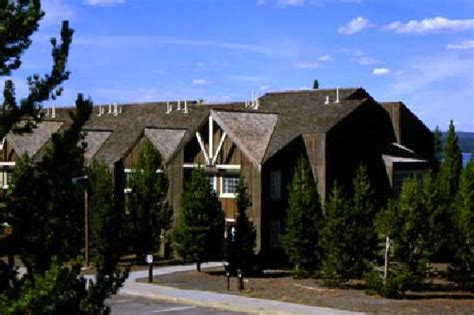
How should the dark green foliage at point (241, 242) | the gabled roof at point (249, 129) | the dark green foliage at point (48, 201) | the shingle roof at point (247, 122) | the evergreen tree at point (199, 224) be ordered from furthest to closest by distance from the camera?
the shingle roof at point (247, 122) → the gabled roof at point (249, 129) → the evergreen tree at point (199, 224) → the dark green foliage at point (241, 242) → the dark green foliage at point (48, 201)

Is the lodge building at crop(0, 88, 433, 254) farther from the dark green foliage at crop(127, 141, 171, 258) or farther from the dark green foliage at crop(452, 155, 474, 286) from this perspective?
the dark green foliage at crop(452, 155, 474, 286)

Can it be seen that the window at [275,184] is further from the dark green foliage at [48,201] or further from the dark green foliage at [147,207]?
the dark green foliage at [48,201]

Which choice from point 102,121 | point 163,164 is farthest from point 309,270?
point 102,121

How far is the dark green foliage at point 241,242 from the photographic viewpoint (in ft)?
130

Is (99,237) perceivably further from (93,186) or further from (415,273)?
(415,273)

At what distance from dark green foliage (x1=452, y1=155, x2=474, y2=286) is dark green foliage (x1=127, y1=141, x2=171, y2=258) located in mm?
16146

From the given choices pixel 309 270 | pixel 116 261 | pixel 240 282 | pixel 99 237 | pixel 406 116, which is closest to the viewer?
pixel 116 261

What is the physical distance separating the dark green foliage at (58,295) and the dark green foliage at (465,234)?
29.3m

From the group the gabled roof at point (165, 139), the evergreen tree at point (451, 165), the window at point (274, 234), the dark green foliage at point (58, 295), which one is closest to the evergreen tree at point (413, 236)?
the window at point (274, 234)

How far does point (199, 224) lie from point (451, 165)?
20195mm

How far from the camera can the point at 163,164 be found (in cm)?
5091

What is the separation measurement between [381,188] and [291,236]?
12.1m

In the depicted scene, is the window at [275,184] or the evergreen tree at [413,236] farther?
the window at [275,184]

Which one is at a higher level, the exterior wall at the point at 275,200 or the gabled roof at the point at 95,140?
the gabled roof at the point at 95,140
